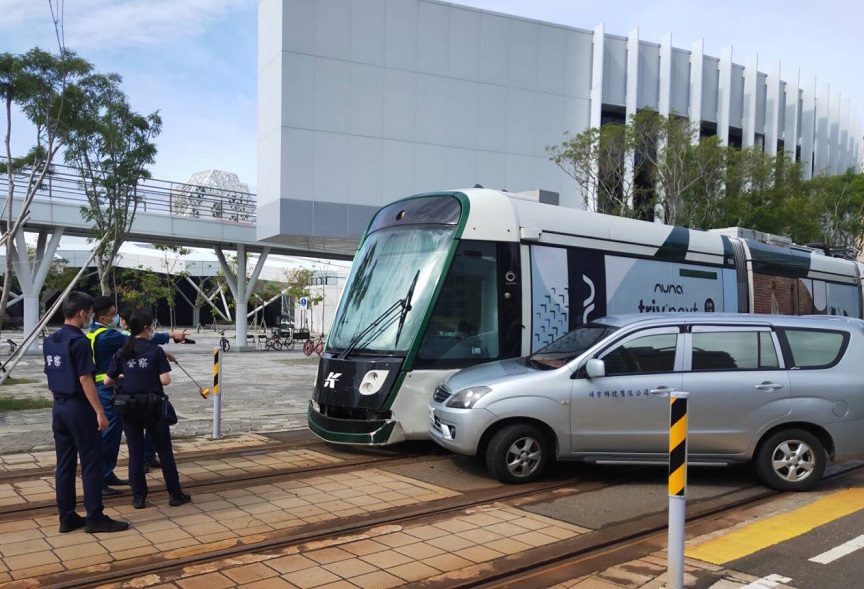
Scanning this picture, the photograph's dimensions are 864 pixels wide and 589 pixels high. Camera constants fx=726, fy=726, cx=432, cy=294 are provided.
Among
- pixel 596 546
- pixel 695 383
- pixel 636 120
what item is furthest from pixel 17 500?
pixel 636 120

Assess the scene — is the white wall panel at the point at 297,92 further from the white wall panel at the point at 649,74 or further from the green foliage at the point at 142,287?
the green foliage at the point at 142,287

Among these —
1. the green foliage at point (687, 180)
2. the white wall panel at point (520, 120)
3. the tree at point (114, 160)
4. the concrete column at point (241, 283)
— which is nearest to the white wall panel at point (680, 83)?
the green foliage at point (687, 180)

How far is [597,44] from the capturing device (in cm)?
3150

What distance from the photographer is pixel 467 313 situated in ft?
28.2


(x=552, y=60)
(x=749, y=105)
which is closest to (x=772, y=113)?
(x=749, y=105)

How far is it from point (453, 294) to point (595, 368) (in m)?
2.07

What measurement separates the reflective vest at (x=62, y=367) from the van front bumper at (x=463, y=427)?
3.43 m

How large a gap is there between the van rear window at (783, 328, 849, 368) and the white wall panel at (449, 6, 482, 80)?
76.1 ft

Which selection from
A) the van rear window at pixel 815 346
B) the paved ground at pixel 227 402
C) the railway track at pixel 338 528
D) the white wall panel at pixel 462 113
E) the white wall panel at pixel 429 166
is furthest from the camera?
the white wall panel at pixel 462 113

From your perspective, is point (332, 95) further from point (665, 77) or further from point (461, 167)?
point (665, 77)

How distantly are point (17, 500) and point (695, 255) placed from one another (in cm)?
942

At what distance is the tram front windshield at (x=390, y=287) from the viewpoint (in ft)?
27.6

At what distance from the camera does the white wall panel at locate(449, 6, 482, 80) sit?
28.8 metres

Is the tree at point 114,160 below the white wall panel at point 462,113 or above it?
below
